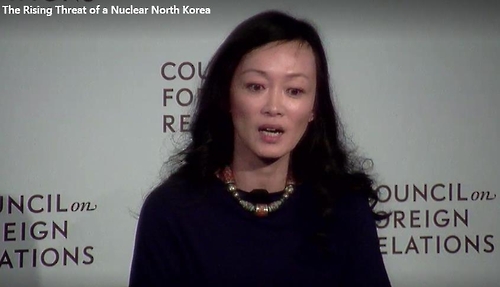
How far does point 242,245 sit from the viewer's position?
1256 mm

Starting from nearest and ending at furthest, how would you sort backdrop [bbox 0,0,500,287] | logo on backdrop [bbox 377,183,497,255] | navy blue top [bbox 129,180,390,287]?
navy blue top [bbox 129,180,390,287] → backdrop [bbox 0,0,500,287] → logo on backdrop [bbox 377,183,497,255]

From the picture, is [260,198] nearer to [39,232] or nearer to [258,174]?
[258,174]

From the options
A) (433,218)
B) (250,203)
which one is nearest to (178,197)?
(250,203)

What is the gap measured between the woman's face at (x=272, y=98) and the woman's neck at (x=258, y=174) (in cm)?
1

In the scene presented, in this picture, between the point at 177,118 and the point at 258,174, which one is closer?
the point at 258,174

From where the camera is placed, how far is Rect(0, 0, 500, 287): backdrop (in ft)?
5.51

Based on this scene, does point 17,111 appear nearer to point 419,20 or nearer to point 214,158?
point 214,158

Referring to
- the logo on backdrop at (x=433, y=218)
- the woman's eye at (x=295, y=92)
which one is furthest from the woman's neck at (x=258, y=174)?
the logo on backdrop at (x=433, y=218)

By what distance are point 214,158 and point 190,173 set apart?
0.05m

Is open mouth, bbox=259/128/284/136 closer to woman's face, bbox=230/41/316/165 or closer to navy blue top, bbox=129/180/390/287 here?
woman's face, bbox=230/41/316/165

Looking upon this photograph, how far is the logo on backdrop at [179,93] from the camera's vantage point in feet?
5.65

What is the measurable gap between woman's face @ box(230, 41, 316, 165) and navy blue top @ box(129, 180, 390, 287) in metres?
0.09

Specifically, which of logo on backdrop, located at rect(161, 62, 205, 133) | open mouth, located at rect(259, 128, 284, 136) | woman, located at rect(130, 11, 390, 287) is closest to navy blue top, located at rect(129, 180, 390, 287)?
woman, located at rect(130, 11, 390, 287)

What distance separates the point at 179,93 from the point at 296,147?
0.43 m
